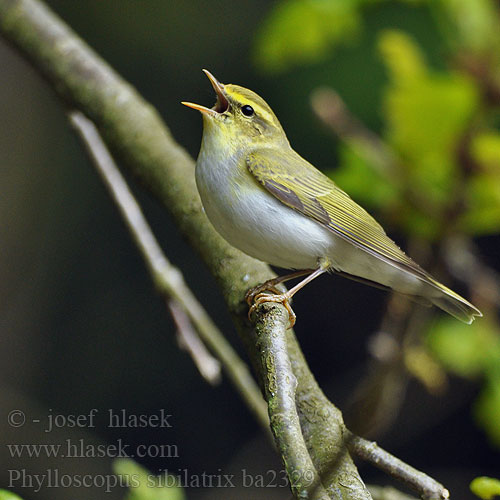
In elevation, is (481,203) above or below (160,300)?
above

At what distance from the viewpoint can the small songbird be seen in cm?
261

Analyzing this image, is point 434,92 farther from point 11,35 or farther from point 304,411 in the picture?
point 11,35

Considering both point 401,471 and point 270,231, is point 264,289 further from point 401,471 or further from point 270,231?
point 401,471

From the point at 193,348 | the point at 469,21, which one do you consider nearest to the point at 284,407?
the point at 193,348

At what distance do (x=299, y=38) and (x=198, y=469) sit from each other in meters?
4.53

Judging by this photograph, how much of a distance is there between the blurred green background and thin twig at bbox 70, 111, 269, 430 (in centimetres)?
120

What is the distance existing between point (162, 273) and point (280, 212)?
28.0 inches

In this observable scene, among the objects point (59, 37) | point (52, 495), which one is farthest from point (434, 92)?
point (52, 495)

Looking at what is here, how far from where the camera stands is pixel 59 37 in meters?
3.57

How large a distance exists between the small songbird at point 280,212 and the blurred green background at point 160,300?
70 centimetres

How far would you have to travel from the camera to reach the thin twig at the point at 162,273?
3084mm

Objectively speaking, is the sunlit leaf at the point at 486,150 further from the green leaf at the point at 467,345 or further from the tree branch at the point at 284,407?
the green leaf at the point at 467,345

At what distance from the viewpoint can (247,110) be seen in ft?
9.64

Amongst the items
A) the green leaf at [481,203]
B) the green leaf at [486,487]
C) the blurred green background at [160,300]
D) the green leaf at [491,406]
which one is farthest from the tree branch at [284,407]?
the green leaf at [491,406]
